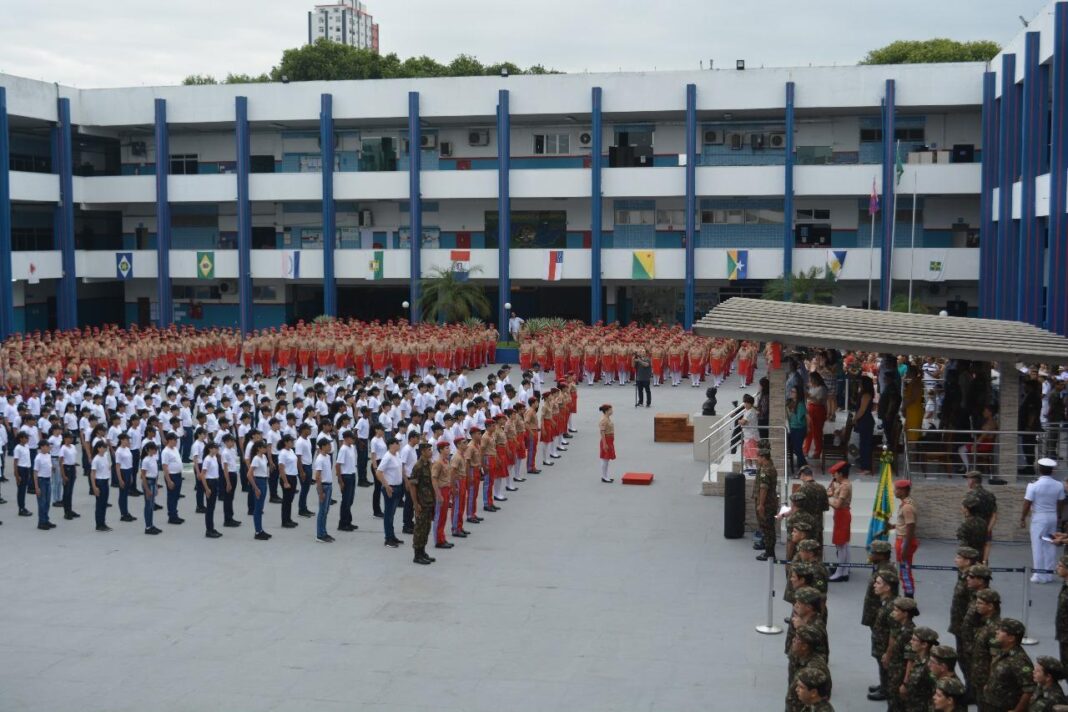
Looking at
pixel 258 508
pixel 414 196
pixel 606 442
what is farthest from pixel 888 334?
pixel 414 196

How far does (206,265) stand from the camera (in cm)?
4541

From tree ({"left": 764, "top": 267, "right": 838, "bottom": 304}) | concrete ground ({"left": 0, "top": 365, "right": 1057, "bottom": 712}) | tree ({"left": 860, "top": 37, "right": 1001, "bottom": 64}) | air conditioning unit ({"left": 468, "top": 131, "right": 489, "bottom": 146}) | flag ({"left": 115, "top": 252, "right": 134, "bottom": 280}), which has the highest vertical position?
tree ({"left": 860, "top": 37, "right": 1001, "bottom": 64})

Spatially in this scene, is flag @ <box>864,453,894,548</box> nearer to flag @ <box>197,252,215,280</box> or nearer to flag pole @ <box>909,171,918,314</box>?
flag pole @ <box>909,171,918,314</box>

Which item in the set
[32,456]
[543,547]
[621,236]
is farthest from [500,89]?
[543,547]

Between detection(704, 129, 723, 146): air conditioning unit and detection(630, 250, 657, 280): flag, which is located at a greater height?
detection(704, 129, 723, 146): air conditioning unit

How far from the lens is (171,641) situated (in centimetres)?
1209

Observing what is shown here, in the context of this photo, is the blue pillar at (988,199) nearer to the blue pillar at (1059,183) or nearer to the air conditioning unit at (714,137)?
the air conditioning unit at (714,137)

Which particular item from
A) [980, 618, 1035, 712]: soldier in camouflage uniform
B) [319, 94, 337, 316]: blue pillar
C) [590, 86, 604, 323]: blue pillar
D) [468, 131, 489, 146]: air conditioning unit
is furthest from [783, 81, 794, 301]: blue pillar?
[980, 618, 1035, 712]: soldier in camouflage uniform

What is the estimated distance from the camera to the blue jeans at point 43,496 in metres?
17.1

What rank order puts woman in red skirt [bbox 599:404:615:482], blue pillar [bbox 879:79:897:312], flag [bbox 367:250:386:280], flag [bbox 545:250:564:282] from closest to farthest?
woman in red skirt [bbox 599:404:615:482]
blue pillar [bbox 879:79:897:312]
flag [bbox 545:250:564:282]
flag [bbox 367:250:386:280]

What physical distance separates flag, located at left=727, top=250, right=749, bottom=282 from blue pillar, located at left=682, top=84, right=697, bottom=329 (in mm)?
1280

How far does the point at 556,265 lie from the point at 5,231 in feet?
64.9

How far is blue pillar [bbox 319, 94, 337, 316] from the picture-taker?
43625mm

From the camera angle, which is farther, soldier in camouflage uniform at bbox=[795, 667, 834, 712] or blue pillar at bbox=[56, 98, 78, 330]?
blue pillar at bbox=[56, 98, 78, 330]
